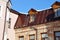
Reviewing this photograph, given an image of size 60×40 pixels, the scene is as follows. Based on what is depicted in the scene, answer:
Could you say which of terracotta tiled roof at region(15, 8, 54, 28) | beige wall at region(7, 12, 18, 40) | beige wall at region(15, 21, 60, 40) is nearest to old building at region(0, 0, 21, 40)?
beige wall at region(7, 12, 18, 40)

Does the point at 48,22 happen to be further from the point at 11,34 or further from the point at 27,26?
the point at 11,34

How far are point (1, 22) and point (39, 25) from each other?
5.04m

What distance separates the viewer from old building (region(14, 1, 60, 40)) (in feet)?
70.7

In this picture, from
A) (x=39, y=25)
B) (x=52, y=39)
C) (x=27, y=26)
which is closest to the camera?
(x=52, y=39)

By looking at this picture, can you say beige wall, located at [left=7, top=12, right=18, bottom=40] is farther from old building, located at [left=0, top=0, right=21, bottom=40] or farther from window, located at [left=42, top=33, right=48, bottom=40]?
window, located at [left=42, top=33, right=48, bottom=40]

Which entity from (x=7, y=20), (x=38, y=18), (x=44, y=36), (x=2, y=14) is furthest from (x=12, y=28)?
(x=44, y=36)

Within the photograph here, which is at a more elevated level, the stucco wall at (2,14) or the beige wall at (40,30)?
the stucco wall at (2,14)

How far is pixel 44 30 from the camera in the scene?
22422 mm

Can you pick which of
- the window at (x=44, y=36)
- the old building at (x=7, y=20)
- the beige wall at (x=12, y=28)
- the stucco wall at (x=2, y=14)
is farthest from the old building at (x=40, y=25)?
the stucco wall at (x=2, y=14)

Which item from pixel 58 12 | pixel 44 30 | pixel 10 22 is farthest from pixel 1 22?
pixel 58 12

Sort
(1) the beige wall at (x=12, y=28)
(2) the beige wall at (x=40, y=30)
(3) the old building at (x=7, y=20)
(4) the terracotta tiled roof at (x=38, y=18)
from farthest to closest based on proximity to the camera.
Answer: (1) the beige wall at (x=12, y=28) → (3) the old building at (x=7, y=20) → (4) the terracotta tiled roof at (x=38, y=18) → (2) the beige wall at (x=40, y=30)

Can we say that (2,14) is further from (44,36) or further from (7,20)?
(44,36)

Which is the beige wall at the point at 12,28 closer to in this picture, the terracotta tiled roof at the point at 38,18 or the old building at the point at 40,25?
the old building at the point at 40,25

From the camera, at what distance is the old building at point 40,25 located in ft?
70.7
